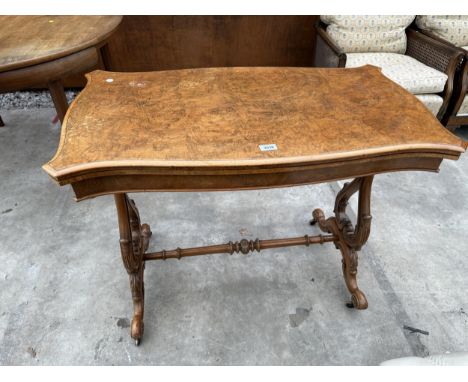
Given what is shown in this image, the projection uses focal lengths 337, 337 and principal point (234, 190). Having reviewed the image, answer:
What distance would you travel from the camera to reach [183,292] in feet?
5.70

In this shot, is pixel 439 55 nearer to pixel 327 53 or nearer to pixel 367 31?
pixel 367 31

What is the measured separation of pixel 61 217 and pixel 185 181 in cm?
145

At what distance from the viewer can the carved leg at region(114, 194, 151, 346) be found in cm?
137

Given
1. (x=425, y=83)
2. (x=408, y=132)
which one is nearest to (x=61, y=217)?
(x=408, y=132)

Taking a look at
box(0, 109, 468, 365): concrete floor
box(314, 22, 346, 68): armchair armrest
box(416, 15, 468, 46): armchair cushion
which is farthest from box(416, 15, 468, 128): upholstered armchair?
box(314, 22, 346, 68): armchair armrest

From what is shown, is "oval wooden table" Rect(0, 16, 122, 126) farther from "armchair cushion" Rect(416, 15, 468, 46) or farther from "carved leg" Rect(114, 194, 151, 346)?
"armchair cushion" Rect(416, 15, 468, 46)

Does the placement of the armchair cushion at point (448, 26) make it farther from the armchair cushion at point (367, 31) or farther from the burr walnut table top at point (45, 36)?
the burr walnut table top at point (45, 36)

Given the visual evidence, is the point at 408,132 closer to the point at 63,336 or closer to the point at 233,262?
the point at 233,262

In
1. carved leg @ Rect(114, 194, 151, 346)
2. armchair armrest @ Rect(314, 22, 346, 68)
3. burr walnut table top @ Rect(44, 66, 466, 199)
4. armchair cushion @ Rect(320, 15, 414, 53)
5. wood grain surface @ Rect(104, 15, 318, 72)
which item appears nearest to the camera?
burr walnut table top @ Rect(44, 66, 466, 199)

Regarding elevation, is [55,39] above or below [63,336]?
above

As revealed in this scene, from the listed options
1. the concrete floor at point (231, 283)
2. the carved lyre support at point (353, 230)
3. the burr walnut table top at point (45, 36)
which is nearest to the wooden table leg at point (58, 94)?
the burr walnut table top at point (45, 36)

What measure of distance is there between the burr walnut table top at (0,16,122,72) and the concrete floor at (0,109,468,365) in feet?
3.27

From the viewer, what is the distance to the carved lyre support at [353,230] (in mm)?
1505

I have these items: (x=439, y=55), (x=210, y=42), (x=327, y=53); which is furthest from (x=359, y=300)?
(x=210, y=42)
